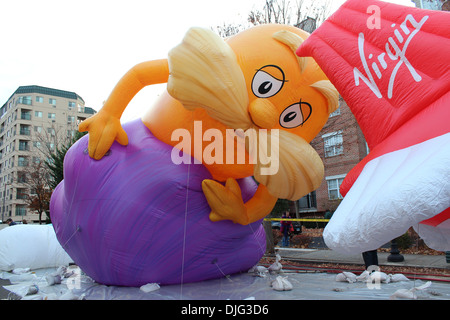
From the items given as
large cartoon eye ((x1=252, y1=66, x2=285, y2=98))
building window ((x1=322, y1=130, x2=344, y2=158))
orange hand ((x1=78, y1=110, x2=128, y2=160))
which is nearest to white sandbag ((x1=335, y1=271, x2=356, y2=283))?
large cartoon eye ((x1=252, y1=66, x2=285, y2=98))

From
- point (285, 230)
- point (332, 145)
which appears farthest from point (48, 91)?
point (332, 145)

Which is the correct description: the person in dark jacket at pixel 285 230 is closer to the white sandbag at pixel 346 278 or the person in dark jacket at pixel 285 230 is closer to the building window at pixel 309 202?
the white sandbag at pixel 346 278

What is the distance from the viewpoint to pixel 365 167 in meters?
2.29

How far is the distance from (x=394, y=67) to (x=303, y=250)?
936 centimetres

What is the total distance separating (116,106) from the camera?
4426mm

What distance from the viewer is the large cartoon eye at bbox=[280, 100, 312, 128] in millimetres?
4097

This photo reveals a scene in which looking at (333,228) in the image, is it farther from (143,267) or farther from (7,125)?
(7,125)

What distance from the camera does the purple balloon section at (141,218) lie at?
4.31 metres

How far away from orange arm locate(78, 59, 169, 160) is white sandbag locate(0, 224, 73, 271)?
4.36 metres

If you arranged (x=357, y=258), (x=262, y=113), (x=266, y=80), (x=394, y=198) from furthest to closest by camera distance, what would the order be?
(x=357, y=258) → (x=266, y=80) → (x=262, y=113) → (x=394, y=198)

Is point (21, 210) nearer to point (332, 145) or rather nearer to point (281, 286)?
point (332, 145)

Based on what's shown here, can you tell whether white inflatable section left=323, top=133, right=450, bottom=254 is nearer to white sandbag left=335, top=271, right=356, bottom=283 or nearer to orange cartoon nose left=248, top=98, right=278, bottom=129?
orange cartoon nose left=248, top=98, right=278, bottom=129

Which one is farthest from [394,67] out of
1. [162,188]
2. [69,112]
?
[69,112]

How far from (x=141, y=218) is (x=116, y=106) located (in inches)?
59.0
